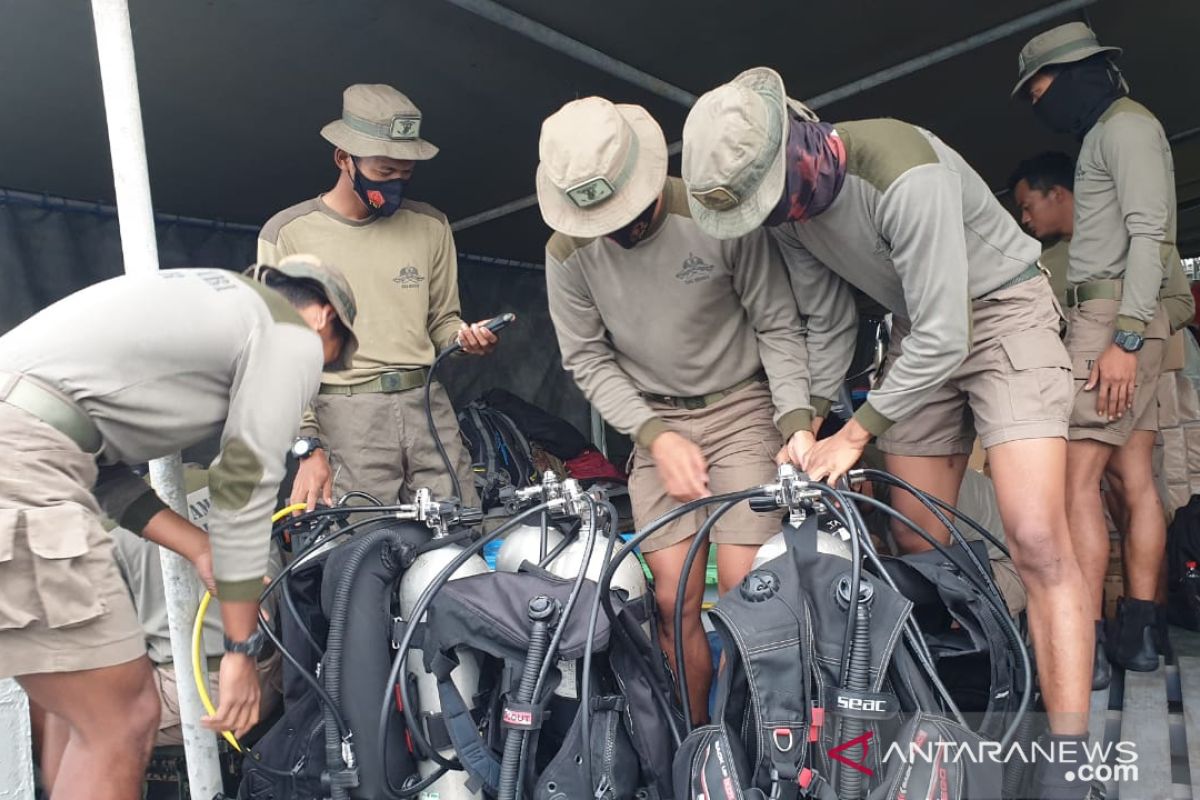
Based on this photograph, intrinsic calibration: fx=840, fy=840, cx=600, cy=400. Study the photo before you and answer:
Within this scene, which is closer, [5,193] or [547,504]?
[547,504]

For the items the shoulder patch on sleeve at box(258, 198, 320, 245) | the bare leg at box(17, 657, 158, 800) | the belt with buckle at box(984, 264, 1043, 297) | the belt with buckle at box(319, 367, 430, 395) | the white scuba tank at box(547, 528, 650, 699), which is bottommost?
the bare leg at box(17, 657, 158, 800)

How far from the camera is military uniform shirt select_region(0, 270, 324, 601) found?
158 cm

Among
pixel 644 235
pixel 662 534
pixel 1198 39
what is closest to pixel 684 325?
pixel 644 235

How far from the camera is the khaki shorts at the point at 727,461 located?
2084 mm

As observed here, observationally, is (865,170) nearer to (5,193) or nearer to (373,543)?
(373,543)

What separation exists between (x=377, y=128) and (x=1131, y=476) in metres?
2.57

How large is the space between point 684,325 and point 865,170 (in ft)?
1.91

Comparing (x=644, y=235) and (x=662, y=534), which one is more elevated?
(x=644, y=235)

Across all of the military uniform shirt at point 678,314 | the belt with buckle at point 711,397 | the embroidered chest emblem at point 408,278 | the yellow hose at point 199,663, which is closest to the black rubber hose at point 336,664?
the yellow hose at point 199,663

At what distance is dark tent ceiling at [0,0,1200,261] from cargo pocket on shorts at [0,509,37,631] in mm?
1784

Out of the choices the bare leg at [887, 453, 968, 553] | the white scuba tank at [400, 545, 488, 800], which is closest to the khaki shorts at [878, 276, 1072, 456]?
the bare leg at [887, 453, 968, 553]

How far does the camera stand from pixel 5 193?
3.94 m

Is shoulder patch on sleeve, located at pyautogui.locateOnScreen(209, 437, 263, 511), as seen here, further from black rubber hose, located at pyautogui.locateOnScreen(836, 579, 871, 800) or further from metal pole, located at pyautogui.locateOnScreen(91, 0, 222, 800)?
black rubber hose, located at pyautogui.locateOnScreen(836, 579, 871, 800)

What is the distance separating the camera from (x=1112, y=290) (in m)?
2.46
